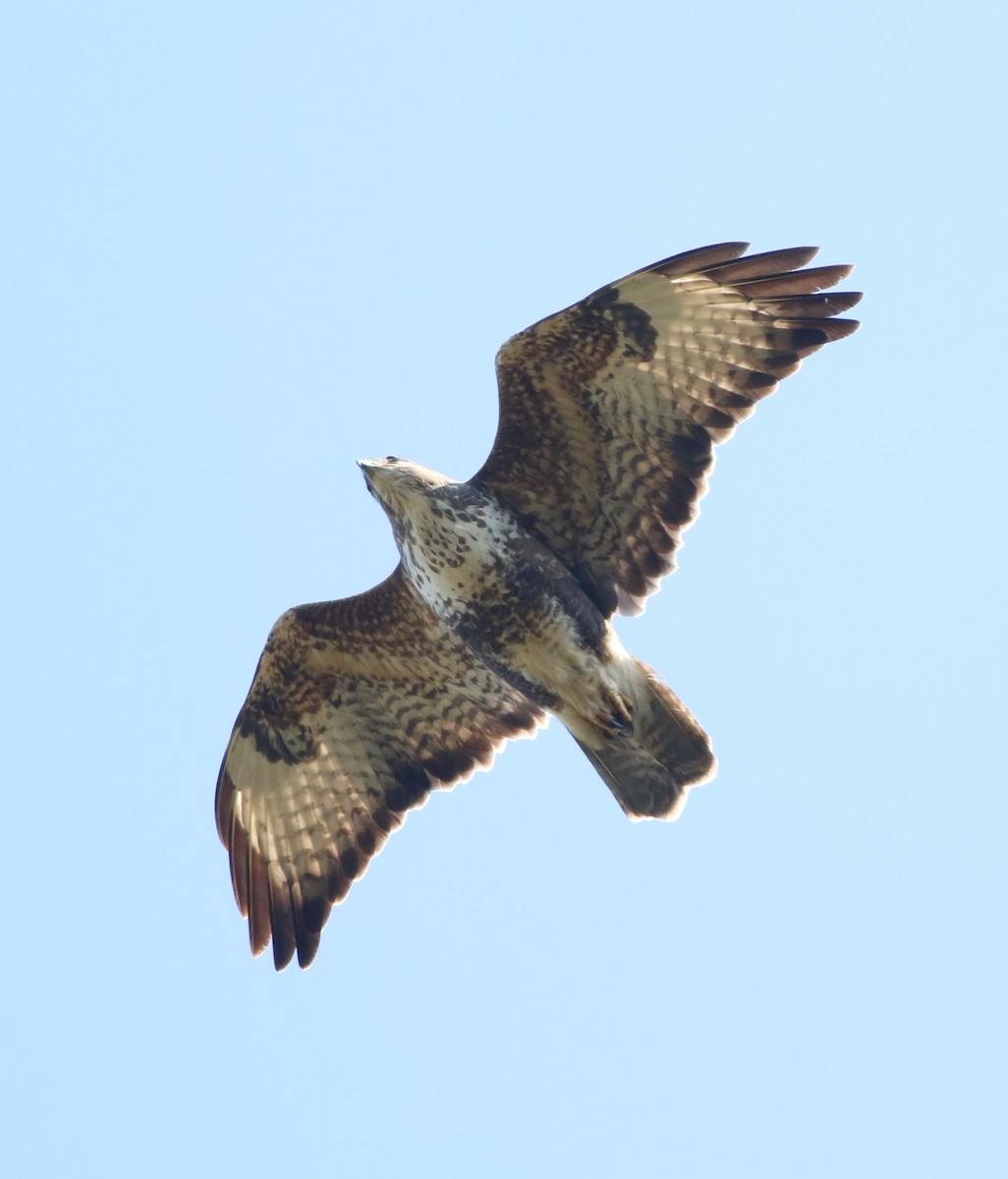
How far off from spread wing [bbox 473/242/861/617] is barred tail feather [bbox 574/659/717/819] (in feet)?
1.53

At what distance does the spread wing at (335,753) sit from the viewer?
33.0 feet

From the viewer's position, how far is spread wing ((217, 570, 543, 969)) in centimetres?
1005

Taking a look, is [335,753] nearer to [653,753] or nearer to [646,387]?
[653,753]

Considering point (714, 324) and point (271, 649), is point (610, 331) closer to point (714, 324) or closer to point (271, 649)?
point (714, 324)

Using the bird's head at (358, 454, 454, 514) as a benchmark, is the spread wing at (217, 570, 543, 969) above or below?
below

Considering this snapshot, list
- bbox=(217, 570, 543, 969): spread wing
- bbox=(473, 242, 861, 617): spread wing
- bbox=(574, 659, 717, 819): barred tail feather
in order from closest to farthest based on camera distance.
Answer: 1. bbox=(473, 242, 861, 617): spread wing
2. bbox=(574, 659, 717, 819): barred tail feather
3. bbox=(217, 570, 543, 969): spread wing

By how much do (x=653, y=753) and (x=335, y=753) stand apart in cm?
191

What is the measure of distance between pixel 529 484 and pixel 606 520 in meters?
0.44

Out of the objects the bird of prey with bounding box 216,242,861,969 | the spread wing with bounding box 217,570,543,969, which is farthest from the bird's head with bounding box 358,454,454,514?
the spread wing with bounding box 217,570,543,969

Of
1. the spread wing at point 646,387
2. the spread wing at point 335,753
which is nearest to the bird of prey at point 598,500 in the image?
the spread wing at point 646,387

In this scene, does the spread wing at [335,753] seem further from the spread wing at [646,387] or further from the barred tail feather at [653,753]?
the spread wing at [646,387]

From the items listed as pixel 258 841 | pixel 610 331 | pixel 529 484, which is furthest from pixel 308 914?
pixel 610 331

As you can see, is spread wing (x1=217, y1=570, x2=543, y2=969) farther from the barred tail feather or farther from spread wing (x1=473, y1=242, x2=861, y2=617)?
spread wing (x1=473, y1=242, x2=861, y2=617)

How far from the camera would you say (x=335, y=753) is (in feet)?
34.0
